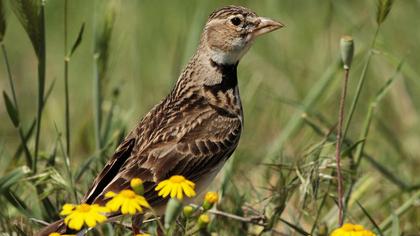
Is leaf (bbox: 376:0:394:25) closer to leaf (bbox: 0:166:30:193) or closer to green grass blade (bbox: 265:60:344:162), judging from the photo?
green grass blade (bbox: 265:60:344:162)

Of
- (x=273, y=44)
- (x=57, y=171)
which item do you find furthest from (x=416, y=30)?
(x=57, y=171)

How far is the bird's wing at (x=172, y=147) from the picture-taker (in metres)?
4.69

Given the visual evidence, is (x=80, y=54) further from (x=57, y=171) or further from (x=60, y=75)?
(x=57, y=171)

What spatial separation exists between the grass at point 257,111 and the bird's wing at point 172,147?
0.22 metres

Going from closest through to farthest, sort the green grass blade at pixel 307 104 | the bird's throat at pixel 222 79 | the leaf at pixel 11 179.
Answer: the leaf at pixel 11 179 → the bird's throat at pixel 222 79 → the green grass blade at pixel 307 104

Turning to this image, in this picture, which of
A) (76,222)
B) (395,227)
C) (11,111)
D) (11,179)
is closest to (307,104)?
(395,227)

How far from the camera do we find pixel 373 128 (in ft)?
22.3

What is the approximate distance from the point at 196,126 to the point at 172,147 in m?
0.22

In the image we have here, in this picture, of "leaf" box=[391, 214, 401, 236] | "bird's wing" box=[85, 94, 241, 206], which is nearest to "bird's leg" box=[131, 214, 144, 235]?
"bird's wing" box=[85, 94, 241, 206]

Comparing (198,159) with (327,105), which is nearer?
(198,159)

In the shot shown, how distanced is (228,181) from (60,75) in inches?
129

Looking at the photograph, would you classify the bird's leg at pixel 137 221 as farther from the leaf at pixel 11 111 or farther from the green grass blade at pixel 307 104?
the green grass blade at pixel 307 104

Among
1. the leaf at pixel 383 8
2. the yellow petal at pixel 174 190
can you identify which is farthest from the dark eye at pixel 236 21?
the yellow petal at pixel 174 190

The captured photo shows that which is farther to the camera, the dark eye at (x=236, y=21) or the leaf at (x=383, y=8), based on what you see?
the dark eye at (x=236, y=21)
